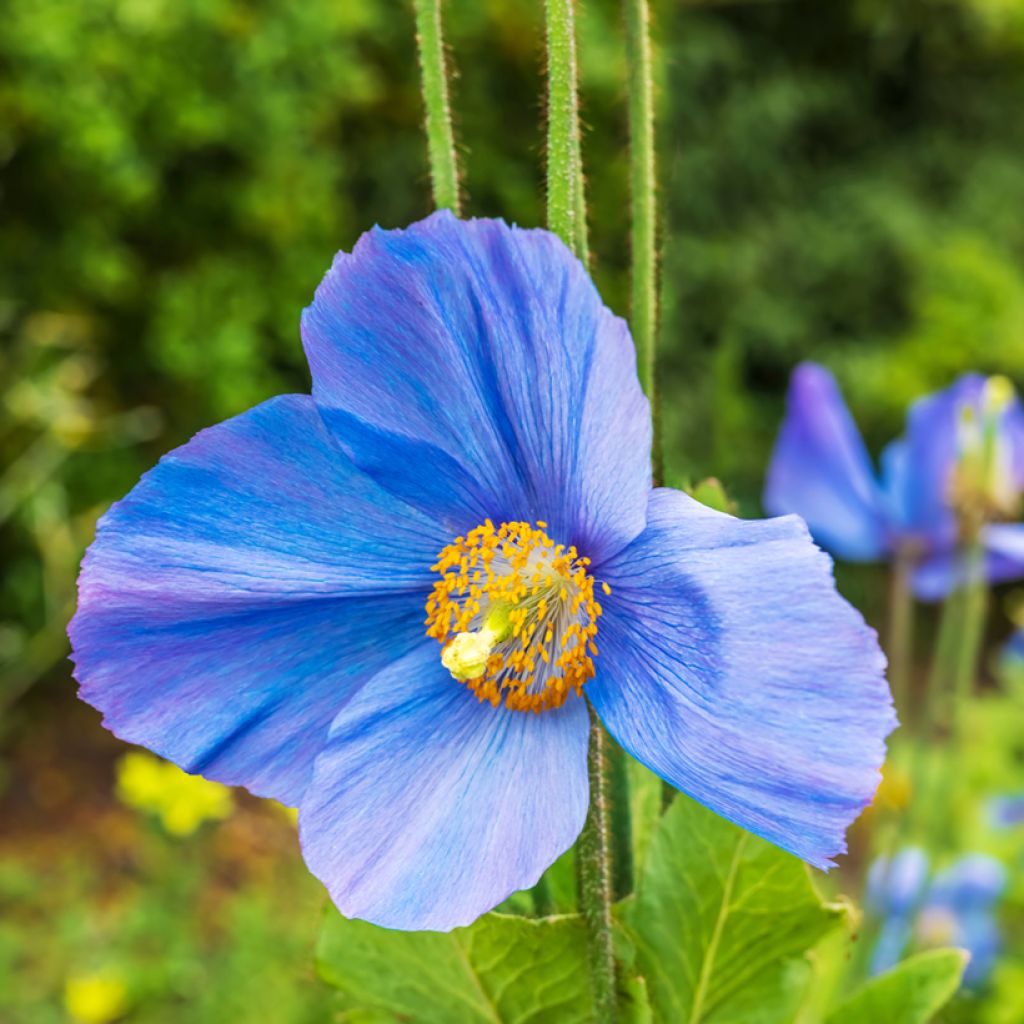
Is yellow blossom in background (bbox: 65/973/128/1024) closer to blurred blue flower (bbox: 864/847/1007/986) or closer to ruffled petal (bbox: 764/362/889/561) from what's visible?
blurred blue flower (bbox: 864/847/1007/986)

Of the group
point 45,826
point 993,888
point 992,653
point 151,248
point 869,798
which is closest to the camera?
point 869,798

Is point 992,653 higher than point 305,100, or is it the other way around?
point 305,100

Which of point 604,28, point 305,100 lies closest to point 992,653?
point 604,28

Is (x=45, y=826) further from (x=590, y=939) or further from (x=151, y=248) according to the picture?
(x=590, y=939)

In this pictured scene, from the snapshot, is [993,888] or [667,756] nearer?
[667,756]

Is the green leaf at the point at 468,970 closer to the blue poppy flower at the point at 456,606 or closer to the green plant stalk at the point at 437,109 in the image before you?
the blue poppy flower at the point at 456,606

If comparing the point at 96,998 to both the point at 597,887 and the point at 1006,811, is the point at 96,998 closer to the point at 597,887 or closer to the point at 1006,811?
the point at 1006,811
